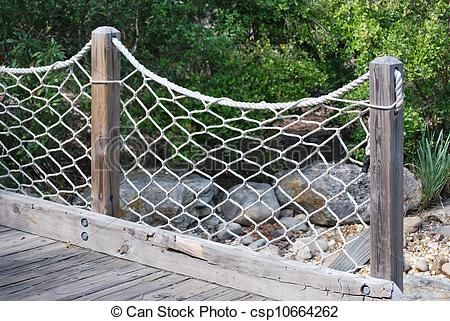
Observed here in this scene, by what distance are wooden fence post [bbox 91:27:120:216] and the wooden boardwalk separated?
24 cm

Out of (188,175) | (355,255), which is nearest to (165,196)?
(188,175)

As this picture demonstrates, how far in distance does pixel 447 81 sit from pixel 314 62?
3.15ft

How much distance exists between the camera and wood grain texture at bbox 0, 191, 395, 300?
108 inches

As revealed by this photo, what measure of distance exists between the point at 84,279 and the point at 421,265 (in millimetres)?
2421

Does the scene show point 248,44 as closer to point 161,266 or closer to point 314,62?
point 314,62

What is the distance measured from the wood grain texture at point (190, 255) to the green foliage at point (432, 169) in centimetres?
282

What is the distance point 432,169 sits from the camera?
18.2ft

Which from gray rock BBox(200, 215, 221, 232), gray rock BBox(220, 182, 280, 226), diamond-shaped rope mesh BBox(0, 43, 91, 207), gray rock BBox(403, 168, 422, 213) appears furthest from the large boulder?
diamond-shaped rope mesh BBox(0, 43, 91, 207)

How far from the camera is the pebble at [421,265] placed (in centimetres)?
482

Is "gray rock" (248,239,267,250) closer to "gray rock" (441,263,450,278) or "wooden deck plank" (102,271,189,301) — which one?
"gray rock" (441,263,450,278)

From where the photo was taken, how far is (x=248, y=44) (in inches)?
234

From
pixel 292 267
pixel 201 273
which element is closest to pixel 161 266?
pixel 201 273

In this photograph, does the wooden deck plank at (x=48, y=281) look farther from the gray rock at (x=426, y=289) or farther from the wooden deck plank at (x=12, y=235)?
the gray rock at (x=426, y=289)

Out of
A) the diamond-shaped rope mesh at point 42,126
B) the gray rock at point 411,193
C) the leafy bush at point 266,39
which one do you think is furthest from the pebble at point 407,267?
the diamond-shaped rope mesh at point 42,126
